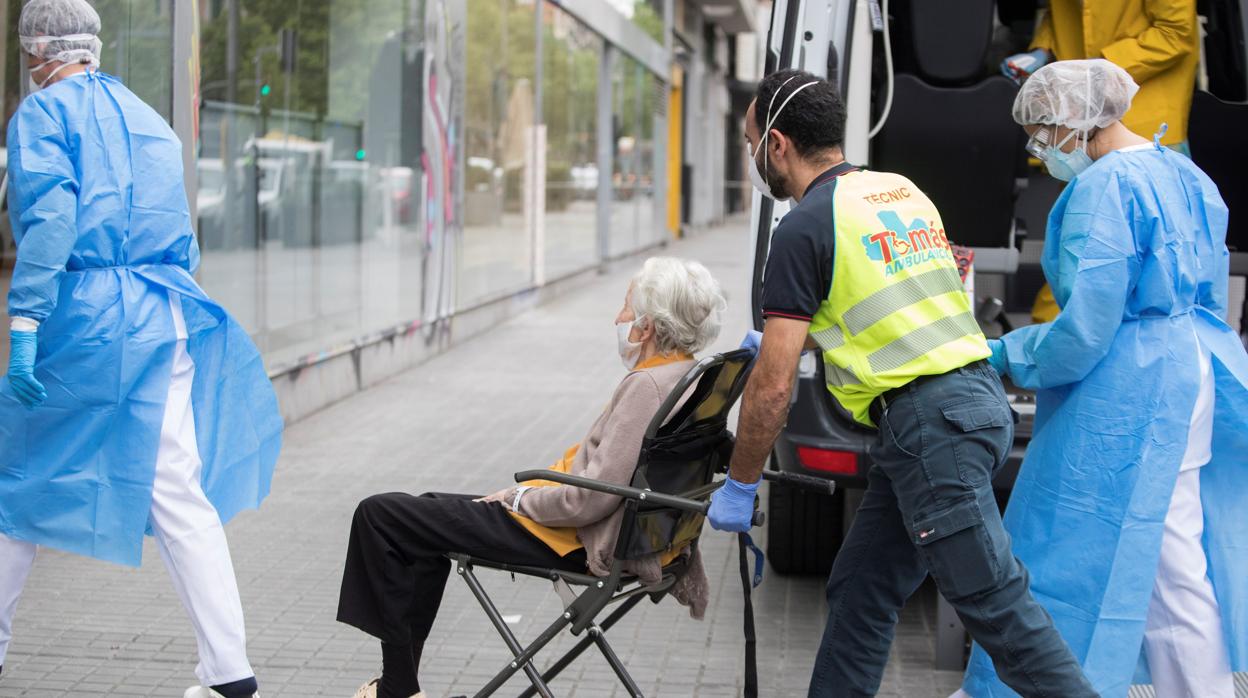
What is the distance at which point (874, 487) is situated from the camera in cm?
351

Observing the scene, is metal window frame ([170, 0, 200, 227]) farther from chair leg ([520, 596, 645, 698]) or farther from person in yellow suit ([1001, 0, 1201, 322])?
chair leg ([520, 596, 645, 698])

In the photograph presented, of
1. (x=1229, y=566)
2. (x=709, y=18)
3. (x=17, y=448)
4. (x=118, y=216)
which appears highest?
(x=709, y=18)

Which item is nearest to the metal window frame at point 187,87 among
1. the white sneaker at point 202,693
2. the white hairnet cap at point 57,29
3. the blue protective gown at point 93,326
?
the white hairnet cap at point 57,29

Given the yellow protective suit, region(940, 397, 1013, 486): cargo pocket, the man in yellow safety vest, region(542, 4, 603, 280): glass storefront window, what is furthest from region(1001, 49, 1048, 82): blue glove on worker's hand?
region(542, 4, 603, 280): glass storefront window

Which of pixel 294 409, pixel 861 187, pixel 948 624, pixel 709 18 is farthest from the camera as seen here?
pixel 709 18

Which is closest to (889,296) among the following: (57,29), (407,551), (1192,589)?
(1192,589)

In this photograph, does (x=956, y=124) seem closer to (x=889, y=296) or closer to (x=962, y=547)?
(x=889, y=296)

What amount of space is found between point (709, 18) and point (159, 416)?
32626mm

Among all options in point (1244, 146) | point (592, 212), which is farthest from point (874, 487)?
point (592, 212)

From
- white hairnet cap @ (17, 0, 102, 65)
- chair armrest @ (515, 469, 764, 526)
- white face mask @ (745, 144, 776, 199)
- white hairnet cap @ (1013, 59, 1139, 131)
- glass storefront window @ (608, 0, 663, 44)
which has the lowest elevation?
chair armrest @ (515, 469, 764, 526)

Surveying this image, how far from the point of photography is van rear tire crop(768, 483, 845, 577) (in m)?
5.11

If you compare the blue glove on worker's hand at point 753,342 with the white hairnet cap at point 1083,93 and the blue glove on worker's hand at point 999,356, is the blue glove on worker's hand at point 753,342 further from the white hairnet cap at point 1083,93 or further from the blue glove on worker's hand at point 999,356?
the white hairnet cap at point 1083,93

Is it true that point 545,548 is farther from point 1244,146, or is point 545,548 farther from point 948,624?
point 1244,146

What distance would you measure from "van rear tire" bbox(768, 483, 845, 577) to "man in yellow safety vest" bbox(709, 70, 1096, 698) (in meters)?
1.81
